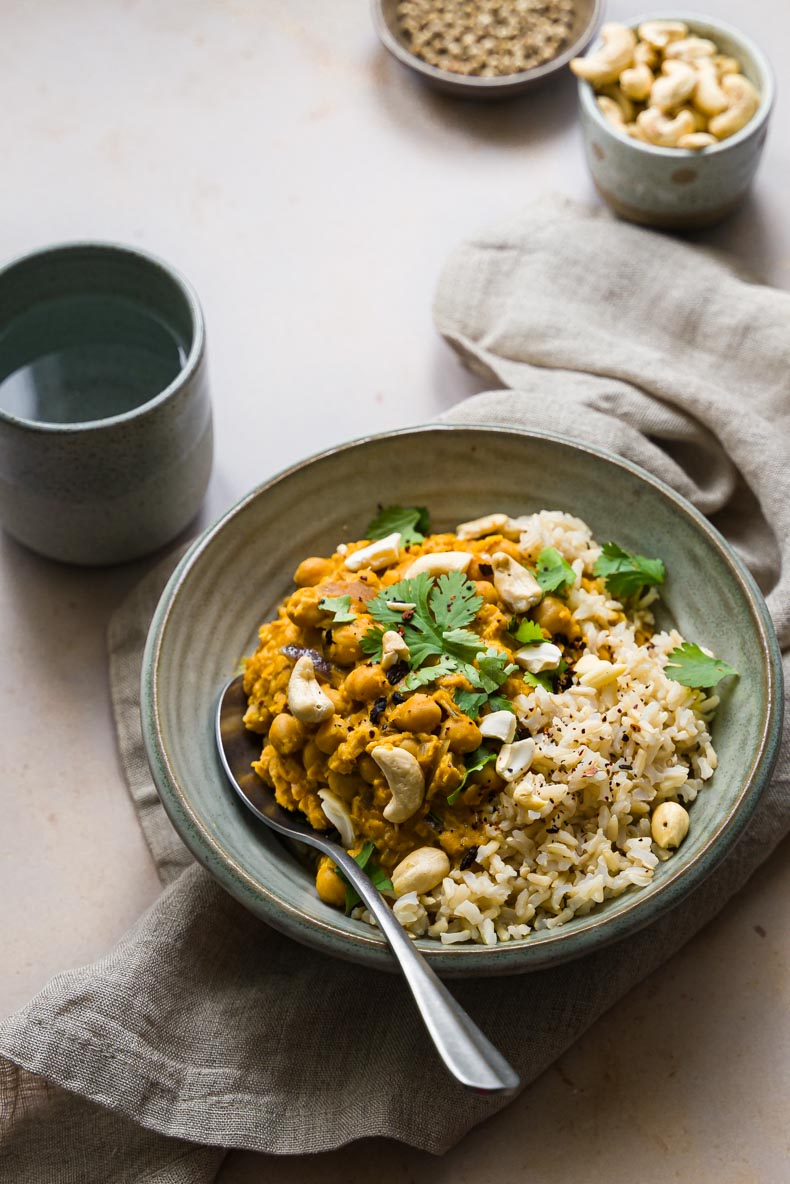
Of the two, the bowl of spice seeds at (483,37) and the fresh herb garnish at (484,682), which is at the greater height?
the bowl of spice seeds at (483,37)

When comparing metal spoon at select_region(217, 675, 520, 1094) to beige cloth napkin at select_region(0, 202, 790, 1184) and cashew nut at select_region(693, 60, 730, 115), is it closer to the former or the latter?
beige cloth napkin at select_region(0, 202, 790, 1184)

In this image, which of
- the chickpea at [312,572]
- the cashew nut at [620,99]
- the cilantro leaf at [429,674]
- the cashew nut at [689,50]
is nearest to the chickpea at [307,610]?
the chickpea at [312,572]

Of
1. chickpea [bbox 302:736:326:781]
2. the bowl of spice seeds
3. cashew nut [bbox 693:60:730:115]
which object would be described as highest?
cashew nut [bbox 693:60:730:115]

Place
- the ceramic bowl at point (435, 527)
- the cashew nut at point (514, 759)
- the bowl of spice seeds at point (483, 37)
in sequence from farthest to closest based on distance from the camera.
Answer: the bowl of spice seeds at point (483, 37)
the cashew nut at point (514, 759)
the ceramic bowl at point (435, 527)

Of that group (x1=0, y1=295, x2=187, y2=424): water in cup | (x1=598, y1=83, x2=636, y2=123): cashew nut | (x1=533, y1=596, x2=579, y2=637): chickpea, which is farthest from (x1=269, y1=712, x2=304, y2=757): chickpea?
(x1=598, y1=83, x2=636, y2=123): cashew nut

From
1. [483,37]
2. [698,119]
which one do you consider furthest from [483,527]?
[483,37]

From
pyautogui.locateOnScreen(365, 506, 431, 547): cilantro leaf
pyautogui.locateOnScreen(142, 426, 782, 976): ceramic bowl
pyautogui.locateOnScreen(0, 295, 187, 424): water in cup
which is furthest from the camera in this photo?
pyautogui.locateOnScreen(0, 295, 187, 424): water in cup

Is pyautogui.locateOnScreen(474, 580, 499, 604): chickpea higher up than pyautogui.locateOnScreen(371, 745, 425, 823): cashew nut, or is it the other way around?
pyautogui.locateOnScreen(474, 580, 499, 604): chickpea

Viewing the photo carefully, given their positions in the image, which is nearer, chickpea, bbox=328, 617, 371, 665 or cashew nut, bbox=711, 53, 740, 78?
chickpea, bbox=328, 617, 371, 665

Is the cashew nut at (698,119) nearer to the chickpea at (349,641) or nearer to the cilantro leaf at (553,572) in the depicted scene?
the cilantro leaf at (553,572)
